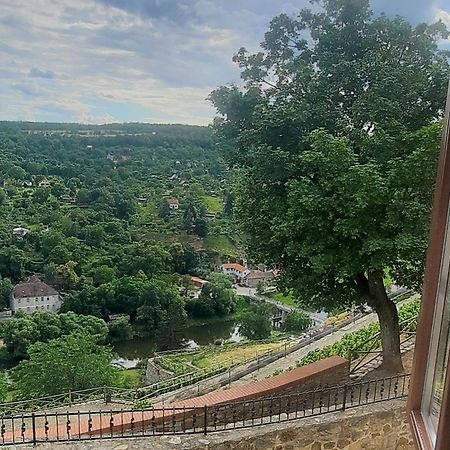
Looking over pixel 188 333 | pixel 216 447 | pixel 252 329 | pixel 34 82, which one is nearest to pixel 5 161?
pixel 34 82

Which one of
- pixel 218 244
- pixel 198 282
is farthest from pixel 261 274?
pixel 198 282

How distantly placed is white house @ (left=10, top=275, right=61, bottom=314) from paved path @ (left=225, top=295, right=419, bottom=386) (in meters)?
4.51

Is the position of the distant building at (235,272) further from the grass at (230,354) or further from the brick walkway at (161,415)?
the brick walkway at (161,415)

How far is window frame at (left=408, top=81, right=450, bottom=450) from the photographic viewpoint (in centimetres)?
107

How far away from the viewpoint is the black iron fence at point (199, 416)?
225 centimetres

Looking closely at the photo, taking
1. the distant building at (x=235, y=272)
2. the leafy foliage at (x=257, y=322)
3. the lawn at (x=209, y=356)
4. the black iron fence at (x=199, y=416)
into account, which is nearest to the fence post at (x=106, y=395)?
the black iron fence at (x=199, y=416)

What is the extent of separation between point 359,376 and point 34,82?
4.59m

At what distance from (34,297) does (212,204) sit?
3.02 meters

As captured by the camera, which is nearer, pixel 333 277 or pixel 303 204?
pixel 303 204

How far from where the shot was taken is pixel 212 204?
7.65m

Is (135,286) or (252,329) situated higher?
(135,286)

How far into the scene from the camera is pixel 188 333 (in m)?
8.75

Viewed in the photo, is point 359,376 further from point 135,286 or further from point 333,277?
point 135,286

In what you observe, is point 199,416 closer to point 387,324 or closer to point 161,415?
point 161,415
